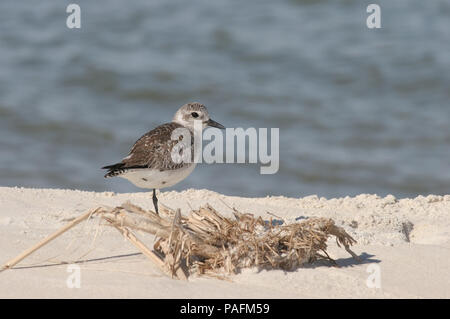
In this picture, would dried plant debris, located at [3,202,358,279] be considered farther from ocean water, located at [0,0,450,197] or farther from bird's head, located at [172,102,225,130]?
ocean water, located at [0,0,450,197]

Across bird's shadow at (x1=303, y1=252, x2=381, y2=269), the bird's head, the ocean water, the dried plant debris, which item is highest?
the ocean water

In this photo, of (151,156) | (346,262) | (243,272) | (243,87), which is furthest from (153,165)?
(243,87)

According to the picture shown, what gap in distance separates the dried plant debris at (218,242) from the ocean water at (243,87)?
5045 millimetres

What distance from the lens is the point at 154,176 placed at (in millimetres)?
5930

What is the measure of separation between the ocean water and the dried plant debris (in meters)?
5.05

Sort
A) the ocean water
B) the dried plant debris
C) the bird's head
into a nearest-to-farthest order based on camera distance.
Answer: the dried plant debris < the bird's head < the ocean water

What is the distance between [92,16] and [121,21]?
2.72 ft

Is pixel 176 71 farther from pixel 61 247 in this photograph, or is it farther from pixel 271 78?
pixel 61 247

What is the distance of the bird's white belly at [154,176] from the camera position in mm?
5852

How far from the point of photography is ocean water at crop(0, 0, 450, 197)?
1005 cm

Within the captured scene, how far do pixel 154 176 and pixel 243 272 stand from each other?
1.90m

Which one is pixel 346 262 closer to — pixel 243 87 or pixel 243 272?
pixel 243 272

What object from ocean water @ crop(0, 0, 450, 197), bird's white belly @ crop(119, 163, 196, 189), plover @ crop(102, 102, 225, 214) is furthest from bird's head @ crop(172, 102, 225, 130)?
ocean water @ crop(0, 0, 450, 197)

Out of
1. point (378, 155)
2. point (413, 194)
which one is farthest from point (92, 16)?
point (413, 194)
